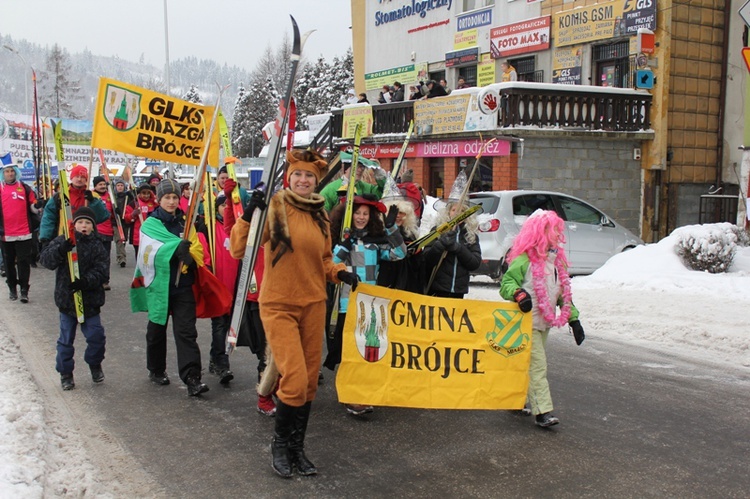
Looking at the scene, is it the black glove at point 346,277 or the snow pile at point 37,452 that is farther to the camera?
the black glove at point 346,277

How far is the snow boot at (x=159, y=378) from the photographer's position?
6.95 m

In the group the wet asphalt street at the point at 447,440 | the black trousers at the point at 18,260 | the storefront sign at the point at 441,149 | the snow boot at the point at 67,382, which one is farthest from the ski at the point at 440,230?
the storefront sign at the point at 441,149

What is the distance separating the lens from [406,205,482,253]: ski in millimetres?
6523

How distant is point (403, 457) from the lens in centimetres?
516

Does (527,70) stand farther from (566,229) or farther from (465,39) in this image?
(566,229)

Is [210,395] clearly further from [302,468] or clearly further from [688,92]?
[688,92]

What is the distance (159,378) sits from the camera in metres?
6.99

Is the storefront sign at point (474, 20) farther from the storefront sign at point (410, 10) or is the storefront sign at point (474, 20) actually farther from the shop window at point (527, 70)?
the shop window at point (527, 70)

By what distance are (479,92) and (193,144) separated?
12644 millimetres

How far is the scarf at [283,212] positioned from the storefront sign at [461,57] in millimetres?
21737

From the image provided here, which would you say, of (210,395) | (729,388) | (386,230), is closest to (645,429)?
(729,388)

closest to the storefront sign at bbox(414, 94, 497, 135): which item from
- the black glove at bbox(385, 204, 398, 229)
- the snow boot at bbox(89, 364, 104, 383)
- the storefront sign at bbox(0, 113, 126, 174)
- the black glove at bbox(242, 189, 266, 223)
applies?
the storefront sign at bbox(0, 113, 126, 174)

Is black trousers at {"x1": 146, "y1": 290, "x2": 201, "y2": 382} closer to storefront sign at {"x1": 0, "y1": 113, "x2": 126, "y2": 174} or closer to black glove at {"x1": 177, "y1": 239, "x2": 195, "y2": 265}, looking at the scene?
black glove at {"x1": 177, "y1": 239, "x2": 195, "y2": 265}

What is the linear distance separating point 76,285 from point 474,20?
21.1 metres
